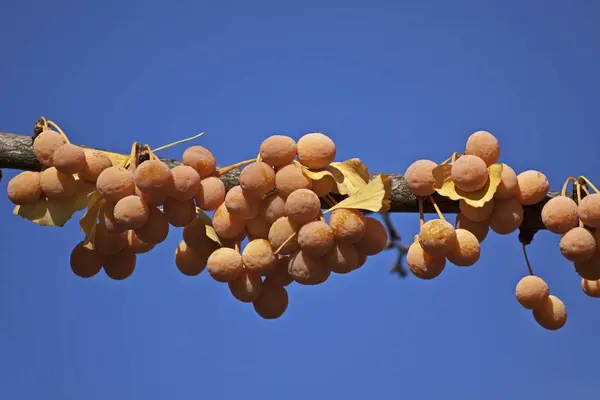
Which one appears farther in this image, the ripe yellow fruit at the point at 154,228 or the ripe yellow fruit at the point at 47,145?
the ripe yellow fruit at the point at 47,145

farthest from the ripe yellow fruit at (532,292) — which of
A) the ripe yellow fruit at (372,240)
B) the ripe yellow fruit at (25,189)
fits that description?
the ripe yellow fruit at (25,189)

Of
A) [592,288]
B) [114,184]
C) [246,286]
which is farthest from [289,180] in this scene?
[592,288]

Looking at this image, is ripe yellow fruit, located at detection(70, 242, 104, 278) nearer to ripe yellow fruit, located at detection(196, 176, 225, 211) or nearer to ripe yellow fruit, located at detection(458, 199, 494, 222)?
ripe yellow fruit, located at detection(196, 176, 225, 211)

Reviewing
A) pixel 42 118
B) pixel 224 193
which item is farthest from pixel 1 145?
pixel 224 193

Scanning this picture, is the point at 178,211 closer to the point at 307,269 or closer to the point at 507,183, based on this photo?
the point at 307,269

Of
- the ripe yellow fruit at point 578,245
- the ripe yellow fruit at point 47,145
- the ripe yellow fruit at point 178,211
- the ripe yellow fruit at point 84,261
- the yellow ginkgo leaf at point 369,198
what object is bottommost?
the ripe yellow fruit at point 578,245

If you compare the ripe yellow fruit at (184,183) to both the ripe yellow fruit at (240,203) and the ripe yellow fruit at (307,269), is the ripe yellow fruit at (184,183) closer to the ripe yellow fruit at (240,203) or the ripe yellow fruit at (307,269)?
the ripe yellow fruit at (240,203)
